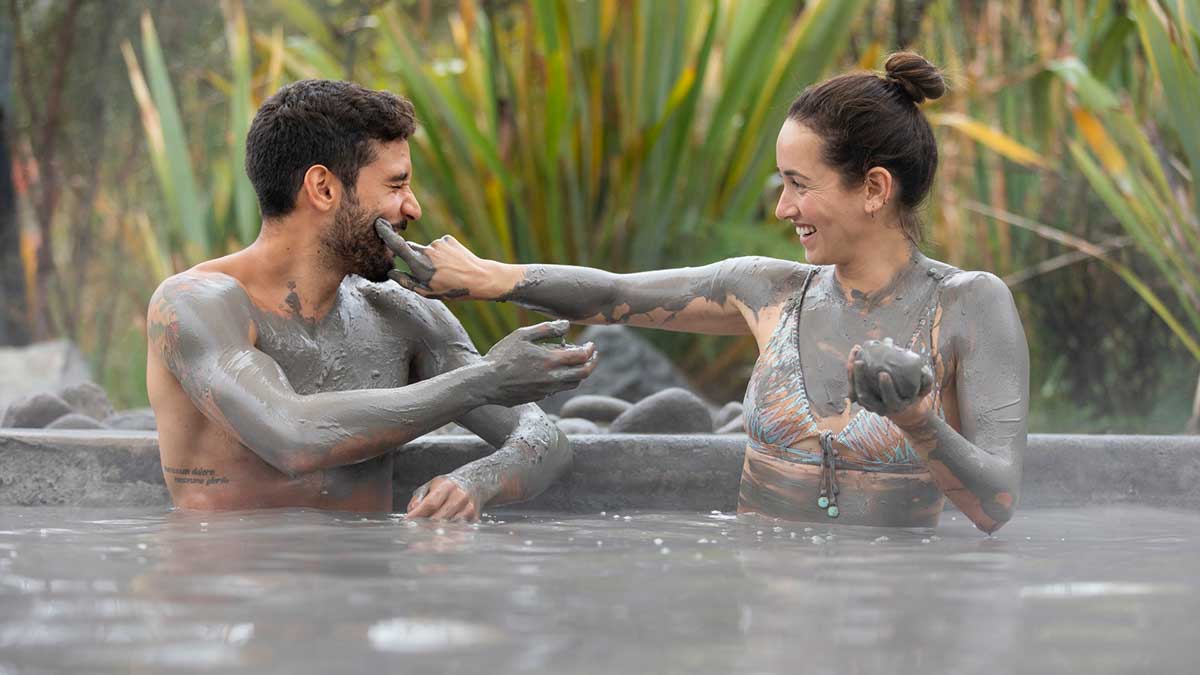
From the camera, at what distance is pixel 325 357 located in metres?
3.34

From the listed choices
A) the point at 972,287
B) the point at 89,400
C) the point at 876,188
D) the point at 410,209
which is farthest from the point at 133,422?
the point at 972,287

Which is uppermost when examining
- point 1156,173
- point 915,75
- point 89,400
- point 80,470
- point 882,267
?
point 1156,173

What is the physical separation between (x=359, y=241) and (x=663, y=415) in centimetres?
122

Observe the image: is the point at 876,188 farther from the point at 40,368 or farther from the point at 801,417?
the point at 40,368

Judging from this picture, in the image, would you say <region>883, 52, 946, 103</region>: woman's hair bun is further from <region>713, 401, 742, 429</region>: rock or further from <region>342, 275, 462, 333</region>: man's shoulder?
<region>713, 401, 742, 429</region>: rock

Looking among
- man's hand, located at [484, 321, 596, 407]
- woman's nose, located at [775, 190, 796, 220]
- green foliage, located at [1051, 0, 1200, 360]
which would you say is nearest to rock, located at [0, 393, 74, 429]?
man's hand, located at [484, 321, 596, 407]

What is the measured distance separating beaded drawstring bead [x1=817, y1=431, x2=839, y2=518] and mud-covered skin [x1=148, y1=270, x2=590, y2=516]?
0.58 m

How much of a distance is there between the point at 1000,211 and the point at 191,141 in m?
7.71

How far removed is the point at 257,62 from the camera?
12.3 metres

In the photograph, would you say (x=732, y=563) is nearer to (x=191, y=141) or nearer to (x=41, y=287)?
(x=41, y=287)

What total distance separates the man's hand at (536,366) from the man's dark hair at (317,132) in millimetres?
581

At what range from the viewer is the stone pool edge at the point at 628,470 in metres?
3.68

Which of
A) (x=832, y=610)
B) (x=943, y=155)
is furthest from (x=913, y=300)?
(x=943, y=155)

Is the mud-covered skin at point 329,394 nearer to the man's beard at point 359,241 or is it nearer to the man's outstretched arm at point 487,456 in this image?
the man's outstretched arm at point 487,456
